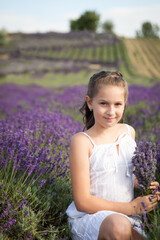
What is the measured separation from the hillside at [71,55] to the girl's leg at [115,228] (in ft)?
53.3

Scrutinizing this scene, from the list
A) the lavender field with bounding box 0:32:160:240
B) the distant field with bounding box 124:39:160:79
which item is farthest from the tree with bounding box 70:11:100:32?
the lavender field with bounding box 0:32:160:240

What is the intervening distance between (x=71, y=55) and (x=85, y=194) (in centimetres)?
2229

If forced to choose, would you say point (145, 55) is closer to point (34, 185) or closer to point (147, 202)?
point (34, 185)

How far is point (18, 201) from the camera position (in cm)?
176

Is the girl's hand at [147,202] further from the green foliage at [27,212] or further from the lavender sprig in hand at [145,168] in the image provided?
the green foliage at [27,212]

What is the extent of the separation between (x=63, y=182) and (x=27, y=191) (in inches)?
19.1

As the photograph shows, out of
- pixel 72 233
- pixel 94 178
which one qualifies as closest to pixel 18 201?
pixel 72 233

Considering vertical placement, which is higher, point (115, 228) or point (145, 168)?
point (145, 168)

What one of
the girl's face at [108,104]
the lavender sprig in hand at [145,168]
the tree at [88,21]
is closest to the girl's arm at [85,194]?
the lavender sprig in hand at [145,168]

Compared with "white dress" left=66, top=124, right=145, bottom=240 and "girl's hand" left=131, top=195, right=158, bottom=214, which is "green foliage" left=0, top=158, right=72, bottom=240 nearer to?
"white dress" left=66, top=124, right=145, bottom=240

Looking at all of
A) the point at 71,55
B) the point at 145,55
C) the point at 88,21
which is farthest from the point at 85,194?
the point at 88,21

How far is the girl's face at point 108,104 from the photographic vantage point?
1729 mm

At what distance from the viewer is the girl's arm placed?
162 centimetres

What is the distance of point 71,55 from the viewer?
22.9 m
